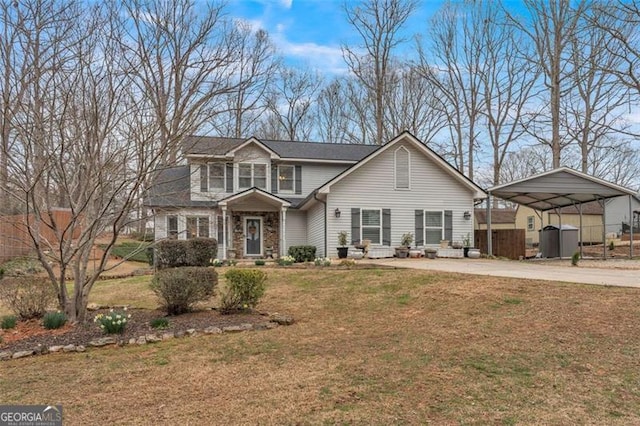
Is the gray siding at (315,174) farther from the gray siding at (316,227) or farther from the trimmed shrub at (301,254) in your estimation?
the trimmed shrub at (301,254)

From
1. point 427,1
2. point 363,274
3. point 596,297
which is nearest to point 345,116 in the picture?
point 427,1

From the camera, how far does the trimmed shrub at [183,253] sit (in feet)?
47.8

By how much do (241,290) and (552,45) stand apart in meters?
22.3

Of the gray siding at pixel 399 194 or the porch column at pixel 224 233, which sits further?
the porch column at pixel 224 233

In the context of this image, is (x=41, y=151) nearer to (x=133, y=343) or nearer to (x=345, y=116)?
(x=133, y=343)

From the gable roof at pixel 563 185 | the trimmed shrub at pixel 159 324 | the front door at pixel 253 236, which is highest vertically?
the gable roof at pixel 563 185

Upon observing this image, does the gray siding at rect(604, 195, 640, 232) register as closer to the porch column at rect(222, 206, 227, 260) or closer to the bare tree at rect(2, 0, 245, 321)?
the porch column at rect(222, 206, 227, 260)

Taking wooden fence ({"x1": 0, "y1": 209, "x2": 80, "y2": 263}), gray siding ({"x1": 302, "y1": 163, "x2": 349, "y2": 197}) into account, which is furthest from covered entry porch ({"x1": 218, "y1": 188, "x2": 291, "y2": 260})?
wooden fence ({"x1": 0, "y1": 209, "x2": 80, "y2": 263})

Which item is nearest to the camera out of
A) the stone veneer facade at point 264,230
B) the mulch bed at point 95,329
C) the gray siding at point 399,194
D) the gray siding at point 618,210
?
the mulch bed at point 95,329

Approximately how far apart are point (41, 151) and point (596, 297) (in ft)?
28.6

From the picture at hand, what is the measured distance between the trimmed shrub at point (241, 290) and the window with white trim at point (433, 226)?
1238 cm

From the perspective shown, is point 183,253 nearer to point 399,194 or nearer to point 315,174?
point 315,174

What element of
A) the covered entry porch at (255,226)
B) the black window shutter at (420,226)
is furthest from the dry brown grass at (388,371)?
the covered entry porch at (255,226)

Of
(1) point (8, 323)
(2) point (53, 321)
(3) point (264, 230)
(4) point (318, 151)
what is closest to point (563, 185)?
(4) point (318, 151)
